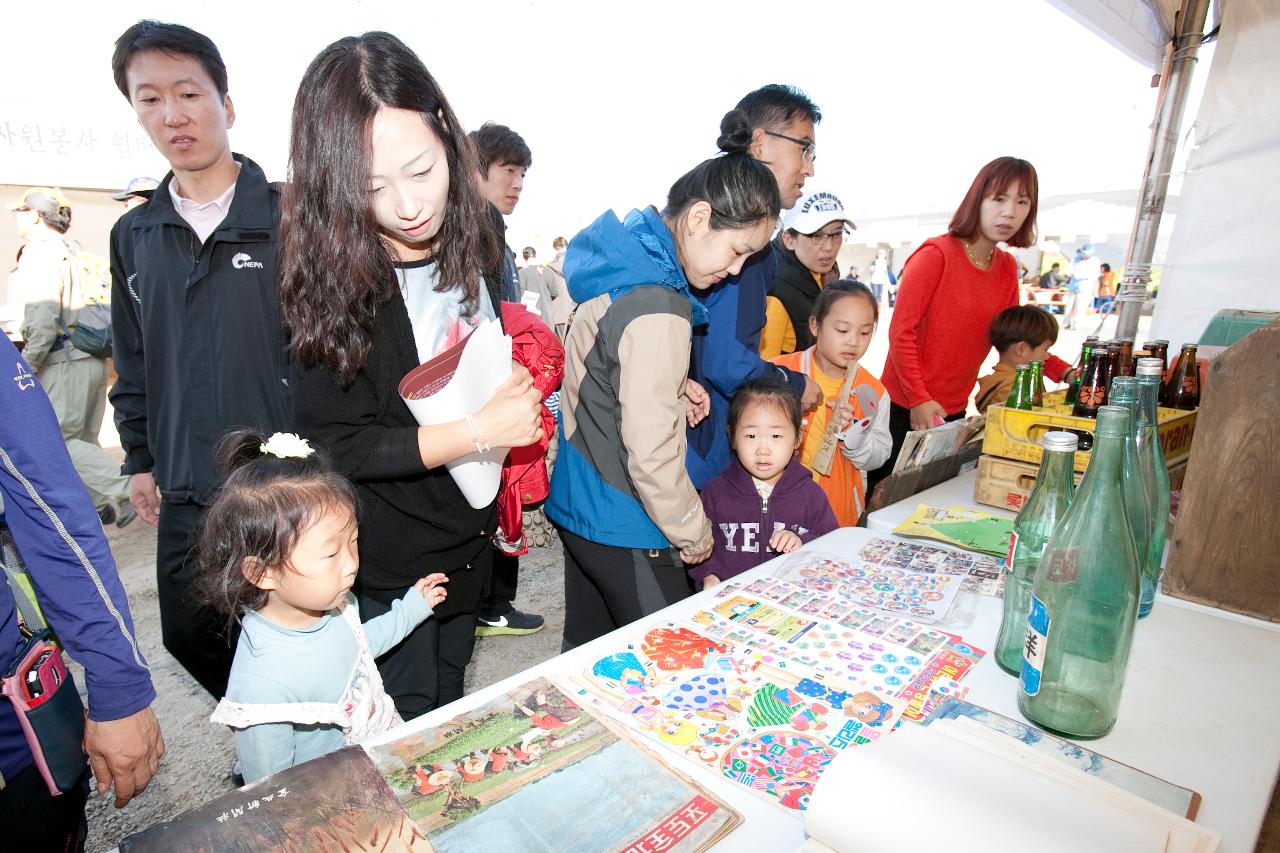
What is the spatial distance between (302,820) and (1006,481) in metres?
1.80

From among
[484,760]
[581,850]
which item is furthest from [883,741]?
[484,760]

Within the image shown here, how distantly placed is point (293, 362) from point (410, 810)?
0.77m

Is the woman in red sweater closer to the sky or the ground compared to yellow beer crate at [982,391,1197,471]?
closer to the sky

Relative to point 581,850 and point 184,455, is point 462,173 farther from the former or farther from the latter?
point 581,850

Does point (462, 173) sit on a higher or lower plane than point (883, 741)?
higher

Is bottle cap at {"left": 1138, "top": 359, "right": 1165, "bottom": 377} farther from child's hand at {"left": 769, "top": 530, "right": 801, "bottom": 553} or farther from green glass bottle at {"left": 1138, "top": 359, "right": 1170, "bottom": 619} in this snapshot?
child's hand at {"left": 769, "top": 530, "right": 801, "bottom": 553}

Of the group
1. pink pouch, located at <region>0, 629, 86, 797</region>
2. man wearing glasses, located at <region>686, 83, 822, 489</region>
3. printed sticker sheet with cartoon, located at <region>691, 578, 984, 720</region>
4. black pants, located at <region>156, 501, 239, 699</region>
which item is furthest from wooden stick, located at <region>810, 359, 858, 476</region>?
pink pouch, located at <region>0, 629, 86, 797</region>

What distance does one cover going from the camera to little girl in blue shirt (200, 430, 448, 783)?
1.06m

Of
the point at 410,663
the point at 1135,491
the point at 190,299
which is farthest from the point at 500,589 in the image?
the point at 1135,491

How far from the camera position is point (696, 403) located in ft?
6.21

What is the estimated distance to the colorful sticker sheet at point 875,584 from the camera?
1.29 meters

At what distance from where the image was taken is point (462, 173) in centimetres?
130

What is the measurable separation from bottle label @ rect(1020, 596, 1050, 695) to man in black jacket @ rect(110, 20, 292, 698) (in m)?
1.65

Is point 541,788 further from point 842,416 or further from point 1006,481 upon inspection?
point 842,416
